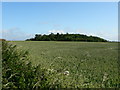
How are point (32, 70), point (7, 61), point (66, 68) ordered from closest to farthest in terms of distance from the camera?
point (32, 70)
point (66, 68)
point (7, 61)

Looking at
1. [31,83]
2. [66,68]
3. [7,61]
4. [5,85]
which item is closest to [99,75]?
[66,68]

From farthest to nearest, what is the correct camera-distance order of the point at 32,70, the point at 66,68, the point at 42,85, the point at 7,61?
the point at 7,61 → the point at 66,68 → the point at 32,70 → the point at 42,85

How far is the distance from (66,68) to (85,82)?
89cm

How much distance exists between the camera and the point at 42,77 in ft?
9.75

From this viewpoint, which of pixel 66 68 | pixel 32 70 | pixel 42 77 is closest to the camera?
pixel 42 77

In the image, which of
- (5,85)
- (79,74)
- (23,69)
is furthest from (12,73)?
(79,74)

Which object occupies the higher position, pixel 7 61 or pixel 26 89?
pixel 7 61

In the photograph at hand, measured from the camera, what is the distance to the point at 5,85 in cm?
286

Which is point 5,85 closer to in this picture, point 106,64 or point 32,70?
point 32,70

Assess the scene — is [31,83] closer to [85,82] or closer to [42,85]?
[42,85]

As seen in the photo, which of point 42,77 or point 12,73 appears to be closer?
point 42,77

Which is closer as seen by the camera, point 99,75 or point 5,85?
point 5,85

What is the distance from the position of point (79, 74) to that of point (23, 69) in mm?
854

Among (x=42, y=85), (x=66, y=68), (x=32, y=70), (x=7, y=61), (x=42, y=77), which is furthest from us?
(x=7, y=61)
